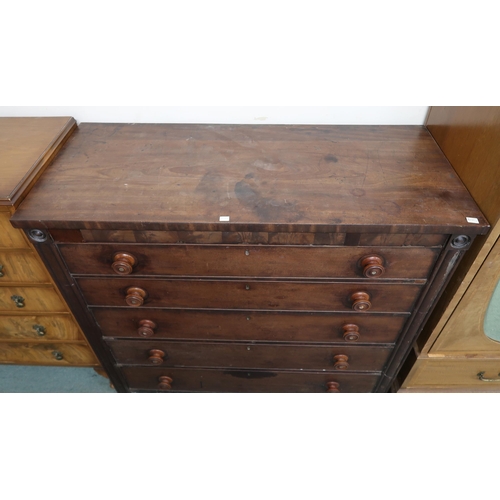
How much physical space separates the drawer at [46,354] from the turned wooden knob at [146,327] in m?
0.45

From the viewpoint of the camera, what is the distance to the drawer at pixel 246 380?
1.51 meters

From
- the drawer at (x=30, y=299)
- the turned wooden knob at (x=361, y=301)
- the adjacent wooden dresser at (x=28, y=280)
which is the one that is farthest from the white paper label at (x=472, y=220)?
the drawer at (x=30, y=299)

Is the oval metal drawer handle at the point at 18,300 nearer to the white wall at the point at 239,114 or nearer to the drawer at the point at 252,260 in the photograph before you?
the drawer at the point at 252,260

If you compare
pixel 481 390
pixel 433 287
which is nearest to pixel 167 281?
pixel 433 287

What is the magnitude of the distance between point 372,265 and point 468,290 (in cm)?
37

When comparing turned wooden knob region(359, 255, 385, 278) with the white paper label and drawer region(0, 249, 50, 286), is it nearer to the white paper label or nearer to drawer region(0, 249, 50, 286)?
the white paper label

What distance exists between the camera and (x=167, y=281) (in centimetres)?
117

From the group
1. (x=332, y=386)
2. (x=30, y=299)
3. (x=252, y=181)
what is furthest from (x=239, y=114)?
(x=332, y=386)

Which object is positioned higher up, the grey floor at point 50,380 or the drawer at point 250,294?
the drawer at point 250,294

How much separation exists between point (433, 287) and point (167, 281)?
84 centimetres

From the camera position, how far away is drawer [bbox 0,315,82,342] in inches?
57.4

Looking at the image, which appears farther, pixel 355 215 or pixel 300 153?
pixel 300 153

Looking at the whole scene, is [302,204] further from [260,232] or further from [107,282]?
[107,282]

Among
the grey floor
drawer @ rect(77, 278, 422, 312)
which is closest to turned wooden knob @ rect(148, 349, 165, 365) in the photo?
drawer @ rect(77, 278, 422, 312)
